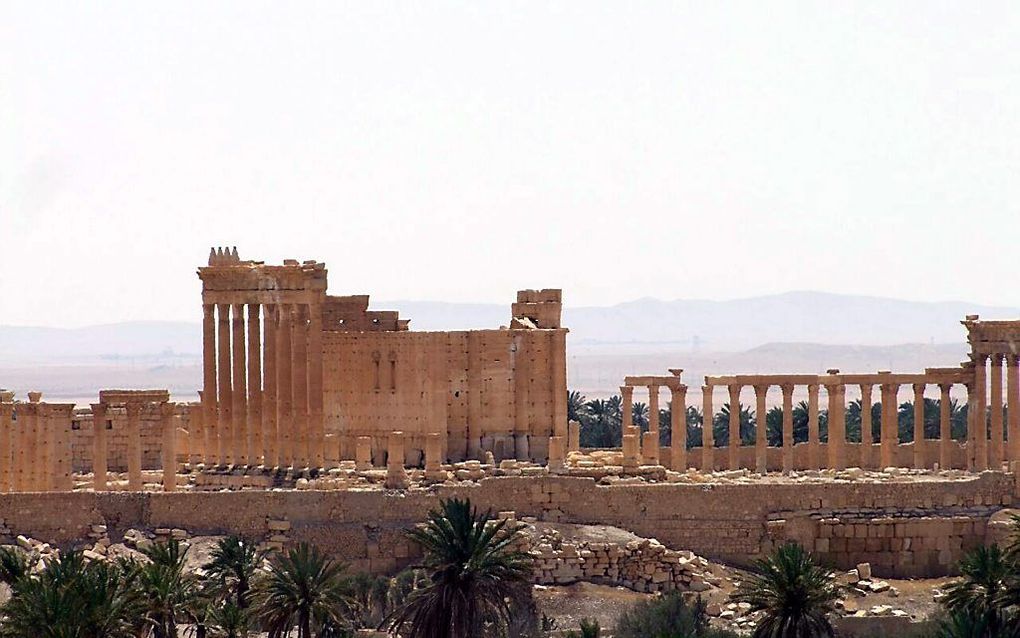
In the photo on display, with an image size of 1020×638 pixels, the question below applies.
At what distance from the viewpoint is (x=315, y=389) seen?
73688 millimetres

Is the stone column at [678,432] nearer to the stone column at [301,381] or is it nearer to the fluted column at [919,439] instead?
the fluted column at [919,439]

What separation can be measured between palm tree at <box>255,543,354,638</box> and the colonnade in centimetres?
2243

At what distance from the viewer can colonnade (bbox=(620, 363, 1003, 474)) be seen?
79.9 m

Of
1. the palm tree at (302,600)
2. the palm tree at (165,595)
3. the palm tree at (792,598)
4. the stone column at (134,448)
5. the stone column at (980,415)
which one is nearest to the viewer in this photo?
the palm tree at (165,595)

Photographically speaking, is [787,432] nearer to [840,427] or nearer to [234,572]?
[840,427]

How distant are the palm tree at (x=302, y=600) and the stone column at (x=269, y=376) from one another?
15875mm

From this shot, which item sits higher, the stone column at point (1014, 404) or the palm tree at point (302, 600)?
the stone column at point (1014, 404)

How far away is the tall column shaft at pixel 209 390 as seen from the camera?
247 ft

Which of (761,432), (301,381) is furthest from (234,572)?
(761,432)

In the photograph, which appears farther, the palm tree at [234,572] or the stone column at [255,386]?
the stone column at [255,386]

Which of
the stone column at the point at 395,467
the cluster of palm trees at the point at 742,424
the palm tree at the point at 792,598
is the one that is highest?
the cluster of palm trees at the point at 742,424

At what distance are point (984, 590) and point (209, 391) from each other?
27.0 m

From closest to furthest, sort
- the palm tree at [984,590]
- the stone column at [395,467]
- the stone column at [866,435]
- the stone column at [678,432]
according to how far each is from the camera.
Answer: the palm tree at [984,590] → the stone column at [395,467] → the stone column at [678,432] → the stone column at [866,435]

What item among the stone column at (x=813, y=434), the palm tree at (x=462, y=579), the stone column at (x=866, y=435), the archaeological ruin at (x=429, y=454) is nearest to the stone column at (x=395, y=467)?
the archaeological ruin at (x=429, y=454)
